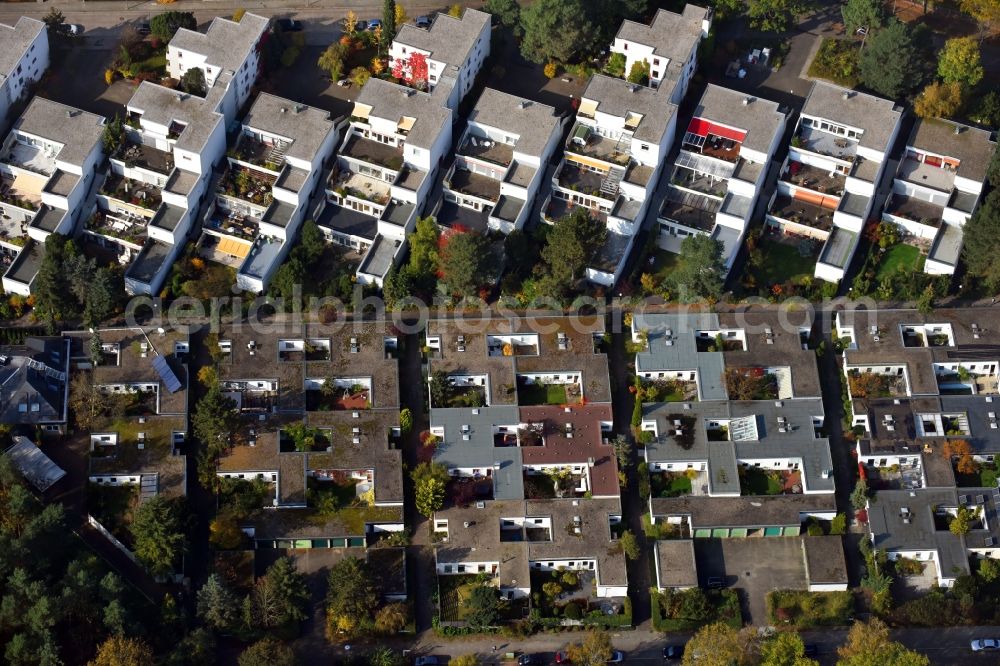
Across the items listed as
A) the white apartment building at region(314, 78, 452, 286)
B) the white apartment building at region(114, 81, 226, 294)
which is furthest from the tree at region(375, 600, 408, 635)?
the white apartment building at region(114, 81, 226, 294)

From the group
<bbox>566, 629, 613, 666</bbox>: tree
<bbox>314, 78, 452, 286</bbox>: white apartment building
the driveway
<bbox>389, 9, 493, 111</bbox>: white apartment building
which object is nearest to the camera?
<bbox>566, 629, 613, 666</bbox>: tree

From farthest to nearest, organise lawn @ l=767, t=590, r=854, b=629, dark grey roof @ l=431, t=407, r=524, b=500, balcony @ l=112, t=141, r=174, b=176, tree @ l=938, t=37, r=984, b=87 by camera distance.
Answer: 1. tree @ l=938, t=37, r=984, b=87
2. balcony @ l=112, t=141, r=174, b=176
3. dark grey roof @ l=431, t=407, r=524, b=500
4. lawn @ l=767, t=590, r=854, b=629

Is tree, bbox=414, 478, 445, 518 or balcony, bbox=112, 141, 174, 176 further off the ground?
balcony, bbox=112, 141, 174, 176

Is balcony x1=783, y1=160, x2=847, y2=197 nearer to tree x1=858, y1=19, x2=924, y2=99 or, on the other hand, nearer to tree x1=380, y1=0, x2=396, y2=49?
tree x1=858, y1=19, x2=924, y2=99

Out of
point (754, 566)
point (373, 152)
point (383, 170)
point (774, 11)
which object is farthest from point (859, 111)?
point (754, 566)

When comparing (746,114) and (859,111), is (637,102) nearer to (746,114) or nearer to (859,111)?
(746,114)

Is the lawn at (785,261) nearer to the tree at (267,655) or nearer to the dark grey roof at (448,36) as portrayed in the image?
the dark grey roof at (448,36)

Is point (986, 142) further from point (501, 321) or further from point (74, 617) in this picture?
point (74, 617)

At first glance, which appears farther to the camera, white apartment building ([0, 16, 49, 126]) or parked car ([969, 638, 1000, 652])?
white apartment building ([0, 16, 49, 126])
